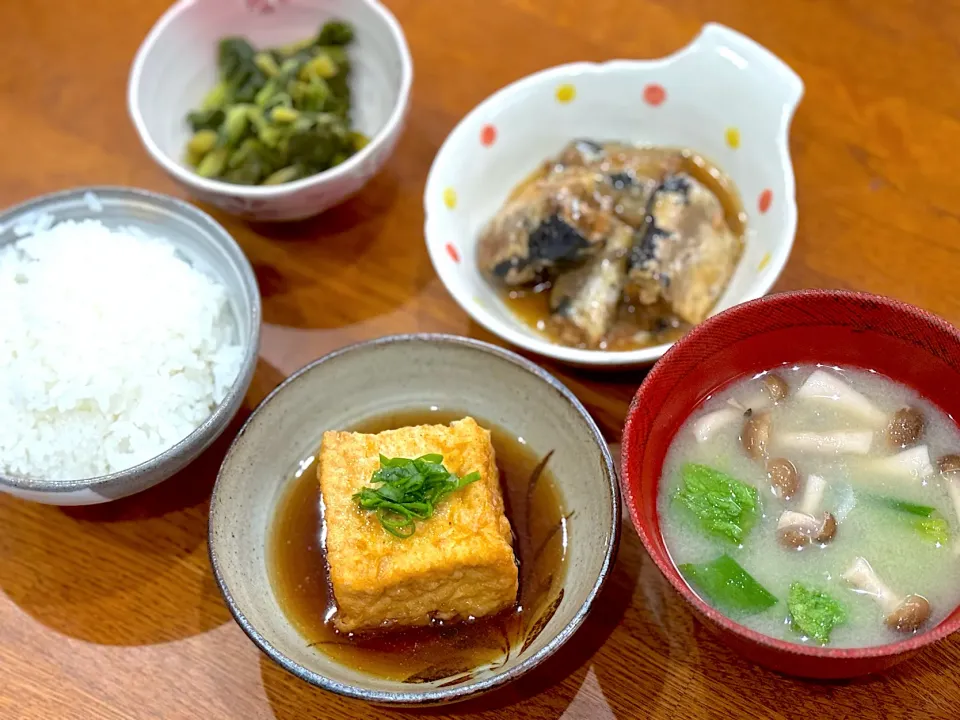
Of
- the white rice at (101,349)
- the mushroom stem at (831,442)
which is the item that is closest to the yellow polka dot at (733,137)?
the mushroom stem at (831,442)

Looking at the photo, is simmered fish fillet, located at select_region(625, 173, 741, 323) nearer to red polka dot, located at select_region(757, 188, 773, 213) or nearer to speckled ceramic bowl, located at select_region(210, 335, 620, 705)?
red polka dot, located at select_region(757, 188, 773, 213)

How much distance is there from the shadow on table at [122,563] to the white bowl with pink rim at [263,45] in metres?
0.60

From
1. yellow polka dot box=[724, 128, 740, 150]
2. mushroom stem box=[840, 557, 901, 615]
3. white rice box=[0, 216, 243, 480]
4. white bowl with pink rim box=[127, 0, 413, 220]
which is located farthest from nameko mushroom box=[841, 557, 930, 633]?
white bowl with pink rim box=[127, 0, 413, 220]

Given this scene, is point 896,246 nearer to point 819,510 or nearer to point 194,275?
point 819,510

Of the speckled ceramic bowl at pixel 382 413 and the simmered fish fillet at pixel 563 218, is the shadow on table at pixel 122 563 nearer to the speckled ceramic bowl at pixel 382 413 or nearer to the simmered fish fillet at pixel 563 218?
the speckled ceramic bowl at pixel 382 413

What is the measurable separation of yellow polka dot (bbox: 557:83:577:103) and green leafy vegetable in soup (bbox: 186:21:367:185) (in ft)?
1.85

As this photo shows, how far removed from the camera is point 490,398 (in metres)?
1.97

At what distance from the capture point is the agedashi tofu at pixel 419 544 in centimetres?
160

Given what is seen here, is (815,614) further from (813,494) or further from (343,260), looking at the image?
(343,260)

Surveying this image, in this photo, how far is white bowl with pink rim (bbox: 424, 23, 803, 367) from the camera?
2.12m

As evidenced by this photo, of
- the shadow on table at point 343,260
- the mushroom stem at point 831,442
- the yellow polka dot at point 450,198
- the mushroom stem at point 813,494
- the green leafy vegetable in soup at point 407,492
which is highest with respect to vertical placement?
the mushroom stem at point 831,442

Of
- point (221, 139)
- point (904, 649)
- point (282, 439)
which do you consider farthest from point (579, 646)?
point (221, 139)

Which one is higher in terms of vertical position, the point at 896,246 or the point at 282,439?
the point at 896,246

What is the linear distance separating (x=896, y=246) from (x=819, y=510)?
97 cm
